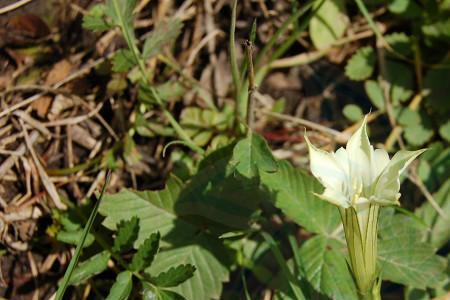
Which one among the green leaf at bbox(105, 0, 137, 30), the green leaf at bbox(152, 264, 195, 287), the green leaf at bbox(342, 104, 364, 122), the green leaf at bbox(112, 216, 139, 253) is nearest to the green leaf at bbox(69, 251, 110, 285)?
the green leaf at bbox(112, 216, 139, 253)

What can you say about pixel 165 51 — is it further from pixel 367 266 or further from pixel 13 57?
pixel 367 266

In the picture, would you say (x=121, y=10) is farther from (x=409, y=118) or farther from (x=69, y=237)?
(x=409, y=118)

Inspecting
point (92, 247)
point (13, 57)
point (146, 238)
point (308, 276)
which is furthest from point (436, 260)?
point (13, 57)

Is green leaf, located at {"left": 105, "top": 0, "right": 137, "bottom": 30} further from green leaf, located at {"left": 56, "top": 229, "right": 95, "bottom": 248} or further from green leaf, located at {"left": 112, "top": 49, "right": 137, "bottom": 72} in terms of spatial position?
green leaf, located at {"left": 56, "top": 229, "right": 95, "bottom": 248}

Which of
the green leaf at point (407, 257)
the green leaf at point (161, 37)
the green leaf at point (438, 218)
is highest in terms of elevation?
the green leaf at point (161, 37)

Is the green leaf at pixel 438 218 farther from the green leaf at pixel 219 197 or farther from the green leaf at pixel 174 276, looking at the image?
the green leaf at pixel 174 276

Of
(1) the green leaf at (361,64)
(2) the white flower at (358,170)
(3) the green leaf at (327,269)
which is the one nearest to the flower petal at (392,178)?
(2) the white flower at (358,170)
